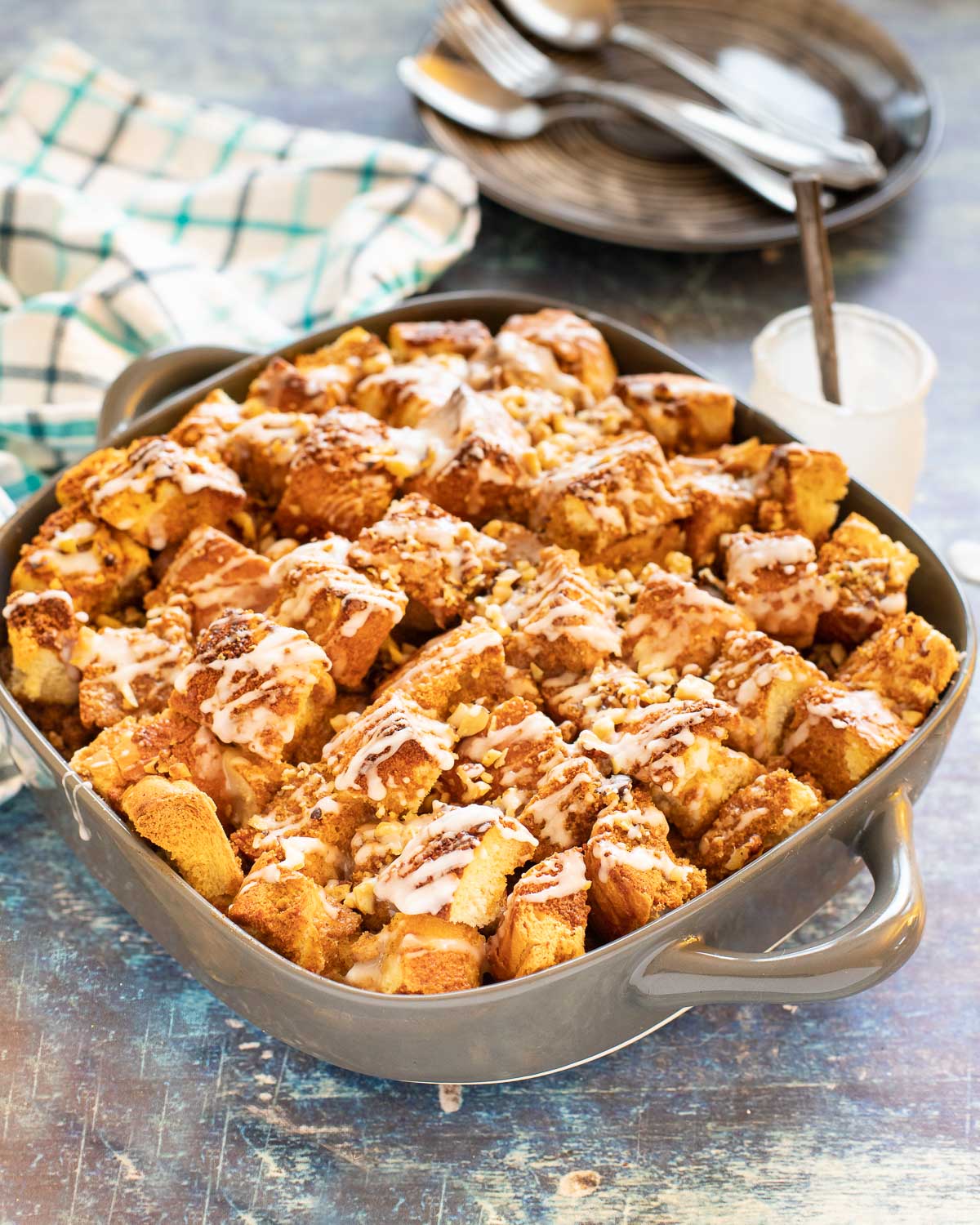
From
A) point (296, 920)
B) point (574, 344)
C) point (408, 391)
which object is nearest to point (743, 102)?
point (574, 344)

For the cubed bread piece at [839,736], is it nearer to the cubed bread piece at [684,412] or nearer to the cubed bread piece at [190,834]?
the cubed bread piece at [684,412]

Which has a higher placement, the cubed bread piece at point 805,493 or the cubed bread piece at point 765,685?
the cubed bread piece at point 805,493

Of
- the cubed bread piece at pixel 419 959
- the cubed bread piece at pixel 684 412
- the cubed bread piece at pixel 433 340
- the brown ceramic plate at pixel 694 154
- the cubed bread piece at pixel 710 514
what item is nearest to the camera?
the cubed bread piece at pixel 419 959

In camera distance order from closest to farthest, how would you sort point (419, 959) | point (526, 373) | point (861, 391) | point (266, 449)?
point (419, 959) → point (266, 449) → point (526, 373) → point (861, 391)

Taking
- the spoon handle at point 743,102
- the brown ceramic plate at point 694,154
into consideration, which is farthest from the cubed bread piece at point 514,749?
the spoon handle at point 743,102

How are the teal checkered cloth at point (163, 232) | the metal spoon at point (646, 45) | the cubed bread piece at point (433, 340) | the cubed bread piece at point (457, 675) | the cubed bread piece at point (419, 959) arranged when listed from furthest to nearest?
the metal spoon at point (646, 45), the teal checkered cloth at point (163, 232), the cubed bread piece at point (433, 340), the cubed bread piece at point (457, 675), the cubed bread piece at point (419, 959)

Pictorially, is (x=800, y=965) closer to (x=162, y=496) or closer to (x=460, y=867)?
(x=460, y=867)

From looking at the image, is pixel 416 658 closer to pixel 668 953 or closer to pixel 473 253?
pixel 668 953

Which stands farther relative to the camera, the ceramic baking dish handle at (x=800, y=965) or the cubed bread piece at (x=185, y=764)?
the cubed bread piece at (x=185, y=764)
